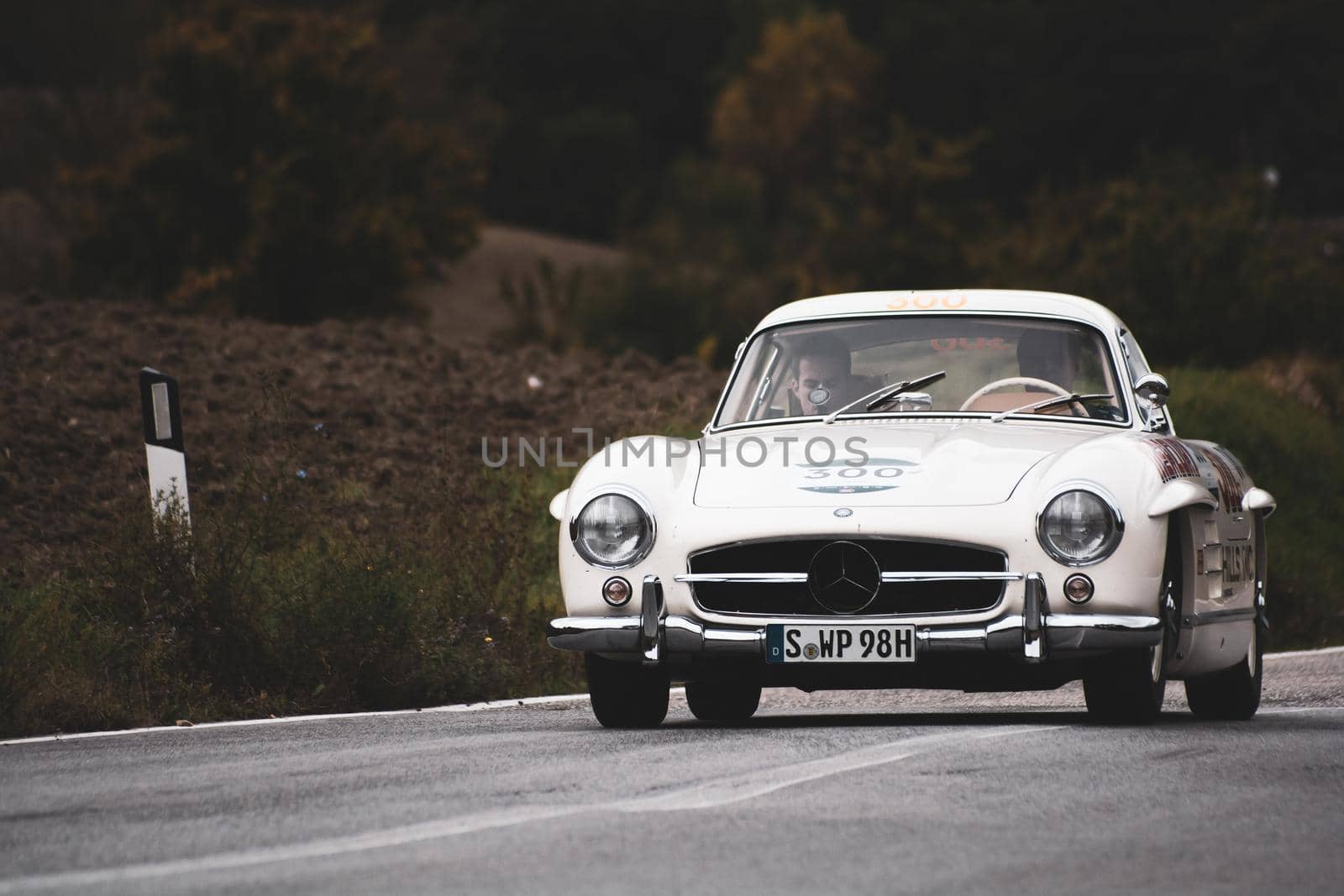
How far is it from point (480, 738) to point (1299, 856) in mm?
3355

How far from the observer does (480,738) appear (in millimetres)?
7996

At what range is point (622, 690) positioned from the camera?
8.50 metres

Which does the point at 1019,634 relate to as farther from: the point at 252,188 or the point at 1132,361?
the point at 252,188

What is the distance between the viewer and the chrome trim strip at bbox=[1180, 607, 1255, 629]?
27.1 ft

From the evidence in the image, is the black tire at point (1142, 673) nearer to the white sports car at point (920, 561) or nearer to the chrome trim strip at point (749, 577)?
the white sports car at point (920, 561)

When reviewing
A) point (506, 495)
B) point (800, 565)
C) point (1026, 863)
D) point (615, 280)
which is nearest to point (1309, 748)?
point (800, 565)

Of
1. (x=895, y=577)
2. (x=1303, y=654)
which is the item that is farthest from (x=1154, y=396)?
(x=1303, y=654)

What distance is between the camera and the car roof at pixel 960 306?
9633 mm

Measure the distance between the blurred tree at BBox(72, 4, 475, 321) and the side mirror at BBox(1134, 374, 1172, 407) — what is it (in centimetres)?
2350

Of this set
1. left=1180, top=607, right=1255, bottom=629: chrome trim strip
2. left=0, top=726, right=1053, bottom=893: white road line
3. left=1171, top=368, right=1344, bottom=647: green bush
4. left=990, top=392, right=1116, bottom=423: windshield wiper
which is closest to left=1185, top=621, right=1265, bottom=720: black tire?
left=1180, top=607, right=1255, bottom=629: chrome trim strip

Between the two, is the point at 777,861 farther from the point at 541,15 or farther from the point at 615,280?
the point at 541,15

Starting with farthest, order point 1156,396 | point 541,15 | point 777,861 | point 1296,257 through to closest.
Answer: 1. point 541,15
2. point 1296,257
3. point 1156,396
4. point 777,861

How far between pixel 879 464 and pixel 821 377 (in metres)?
1.33

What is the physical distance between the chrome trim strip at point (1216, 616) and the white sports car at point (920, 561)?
11 millimetres
